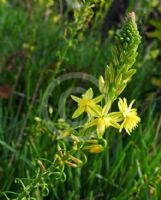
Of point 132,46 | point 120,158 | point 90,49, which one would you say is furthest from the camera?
point 90,49

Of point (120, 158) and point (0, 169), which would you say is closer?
point (0, 169)

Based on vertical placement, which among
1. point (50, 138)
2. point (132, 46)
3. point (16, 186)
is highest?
point (132, 46)

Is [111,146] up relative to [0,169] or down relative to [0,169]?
up

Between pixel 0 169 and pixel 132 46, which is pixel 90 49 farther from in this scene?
pixel 132 46

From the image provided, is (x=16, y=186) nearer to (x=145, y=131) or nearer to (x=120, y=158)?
(x=120, y=158)

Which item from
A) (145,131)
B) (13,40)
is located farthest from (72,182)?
(13,40)

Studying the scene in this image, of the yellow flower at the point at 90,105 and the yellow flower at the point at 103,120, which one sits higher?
the yellow flower at the point at 90,105

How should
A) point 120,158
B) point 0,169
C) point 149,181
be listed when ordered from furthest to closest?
point 120,158 < point 0,169 < point 149,181

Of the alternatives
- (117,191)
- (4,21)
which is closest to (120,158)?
(117,191)

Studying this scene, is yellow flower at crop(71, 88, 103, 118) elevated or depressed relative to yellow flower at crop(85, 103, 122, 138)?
elevated
